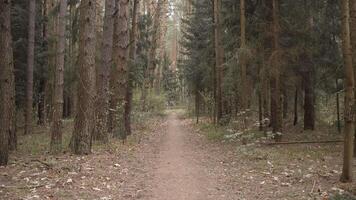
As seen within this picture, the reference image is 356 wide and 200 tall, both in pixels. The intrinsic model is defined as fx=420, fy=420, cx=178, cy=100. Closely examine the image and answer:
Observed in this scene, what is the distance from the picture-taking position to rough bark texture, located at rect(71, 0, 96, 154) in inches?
485

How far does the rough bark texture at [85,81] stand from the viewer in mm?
12328

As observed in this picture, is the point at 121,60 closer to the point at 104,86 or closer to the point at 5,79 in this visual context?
the point at 104,86

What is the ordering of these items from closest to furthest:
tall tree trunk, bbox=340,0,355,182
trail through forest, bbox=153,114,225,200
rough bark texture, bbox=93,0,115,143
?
tall tree trunk, bbox=340,0,355,182 < trail through forest, bbox=153,114,225,200 < rough bark texture, bbox=93,0,115,143

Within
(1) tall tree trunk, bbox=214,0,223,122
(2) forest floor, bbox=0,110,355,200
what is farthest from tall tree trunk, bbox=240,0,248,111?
(1) tall tree trunk, bbox=214,0,223,122

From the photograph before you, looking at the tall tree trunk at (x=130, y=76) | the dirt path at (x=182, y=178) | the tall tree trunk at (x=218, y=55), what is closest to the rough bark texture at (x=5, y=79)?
the dirt path at (x=182, y=178)

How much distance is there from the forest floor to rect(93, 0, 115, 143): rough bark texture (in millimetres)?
1234

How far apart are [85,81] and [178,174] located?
4128 millimetres

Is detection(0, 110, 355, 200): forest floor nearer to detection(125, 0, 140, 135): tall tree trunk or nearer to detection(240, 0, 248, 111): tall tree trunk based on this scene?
detection(240, 0, 248, 111): tall tree trunk

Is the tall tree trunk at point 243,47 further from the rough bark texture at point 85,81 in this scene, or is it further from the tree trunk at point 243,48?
the rough bark texture at point 85,81

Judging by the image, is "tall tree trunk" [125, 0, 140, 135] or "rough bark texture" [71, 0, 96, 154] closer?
"rough bark texture" [71, 0, 96, 154]

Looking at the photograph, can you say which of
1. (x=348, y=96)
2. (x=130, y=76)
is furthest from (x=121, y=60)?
(x=348, y=96)

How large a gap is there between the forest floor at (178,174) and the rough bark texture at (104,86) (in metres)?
1.23

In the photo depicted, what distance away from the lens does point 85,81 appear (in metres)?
12.4

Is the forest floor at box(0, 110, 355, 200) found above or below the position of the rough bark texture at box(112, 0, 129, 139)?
below
